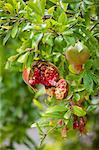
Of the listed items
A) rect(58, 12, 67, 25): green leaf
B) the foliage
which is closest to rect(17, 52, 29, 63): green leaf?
the foliage

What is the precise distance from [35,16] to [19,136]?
1.11 meters

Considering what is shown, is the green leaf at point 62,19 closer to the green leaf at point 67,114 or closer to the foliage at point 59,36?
the foliage at point 59,36

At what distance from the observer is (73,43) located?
76 centimetres

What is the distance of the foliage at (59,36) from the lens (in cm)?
76

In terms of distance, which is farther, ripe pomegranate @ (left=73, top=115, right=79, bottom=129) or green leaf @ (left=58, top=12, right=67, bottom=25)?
ripe pomegranate @ (left=73, top=115, right=79, bottom=129)

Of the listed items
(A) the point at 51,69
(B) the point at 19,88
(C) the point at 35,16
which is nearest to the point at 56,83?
(A) the point at 51,69

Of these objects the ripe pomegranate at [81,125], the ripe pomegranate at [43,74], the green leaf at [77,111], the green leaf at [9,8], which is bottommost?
the ripe pomegranate at [81,125]

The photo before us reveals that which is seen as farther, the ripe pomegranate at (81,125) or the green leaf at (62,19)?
the ripe pomegranate at (81,125)

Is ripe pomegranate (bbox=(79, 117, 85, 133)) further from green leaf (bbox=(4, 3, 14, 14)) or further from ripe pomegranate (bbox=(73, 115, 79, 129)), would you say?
green leaf (bbox=(4, 3, 14, 14))

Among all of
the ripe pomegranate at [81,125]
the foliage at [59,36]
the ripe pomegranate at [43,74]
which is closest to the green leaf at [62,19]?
the foliage at [59,36]

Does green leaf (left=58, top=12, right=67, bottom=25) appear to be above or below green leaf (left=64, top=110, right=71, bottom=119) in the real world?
above

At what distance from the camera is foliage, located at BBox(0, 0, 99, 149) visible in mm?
758

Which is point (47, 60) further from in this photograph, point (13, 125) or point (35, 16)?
A: point (13, 125)

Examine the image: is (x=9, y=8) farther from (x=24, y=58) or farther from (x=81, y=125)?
(x=81, y=125)
